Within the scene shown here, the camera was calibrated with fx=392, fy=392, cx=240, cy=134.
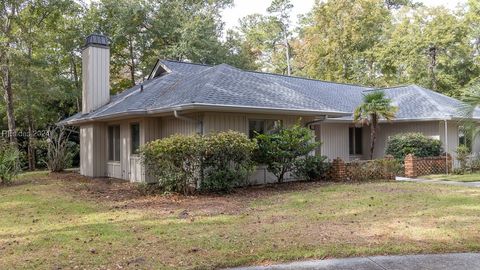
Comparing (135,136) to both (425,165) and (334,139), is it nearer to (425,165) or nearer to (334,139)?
(334,139)

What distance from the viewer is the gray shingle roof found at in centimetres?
1198

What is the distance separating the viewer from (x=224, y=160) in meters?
10.8

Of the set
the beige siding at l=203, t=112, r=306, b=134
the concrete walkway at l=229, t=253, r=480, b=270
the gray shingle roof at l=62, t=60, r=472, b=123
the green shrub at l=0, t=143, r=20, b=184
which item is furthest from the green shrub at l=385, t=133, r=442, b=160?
the green shrub at l=0, t=143, r=20, b=184

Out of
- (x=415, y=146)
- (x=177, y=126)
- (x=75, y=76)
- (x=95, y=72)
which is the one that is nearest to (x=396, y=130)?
(x=415, y=146)

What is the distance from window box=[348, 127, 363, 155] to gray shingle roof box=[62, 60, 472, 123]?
1274 mm

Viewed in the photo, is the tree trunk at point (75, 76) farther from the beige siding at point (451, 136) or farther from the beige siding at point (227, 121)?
the beige siding at point (451, 136)

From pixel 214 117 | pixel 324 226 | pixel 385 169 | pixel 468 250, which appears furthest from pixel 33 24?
pixel 468 250

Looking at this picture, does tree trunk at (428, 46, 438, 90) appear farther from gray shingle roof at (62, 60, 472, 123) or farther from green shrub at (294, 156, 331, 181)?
green shrub at (294, 156, 331, 181)

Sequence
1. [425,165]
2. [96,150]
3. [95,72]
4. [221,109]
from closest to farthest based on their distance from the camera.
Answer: [221,109]
[425,165]
[96,150]
[95,72]

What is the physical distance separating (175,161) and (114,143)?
272 inches

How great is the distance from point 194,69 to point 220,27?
17013mm

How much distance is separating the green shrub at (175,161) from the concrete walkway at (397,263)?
19.3 feet

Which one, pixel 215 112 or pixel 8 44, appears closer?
pixel 215 112

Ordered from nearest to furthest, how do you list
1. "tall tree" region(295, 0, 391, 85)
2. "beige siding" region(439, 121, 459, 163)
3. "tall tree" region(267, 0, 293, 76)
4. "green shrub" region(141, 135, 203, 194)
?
"green shrub" region(141, 135, 203, 194) < "beige siding" region(439, 121, 459, 163) < "tall tree" region(295, 0, 391, 85) < "tall tree" region(267, 0, 293, 76)
